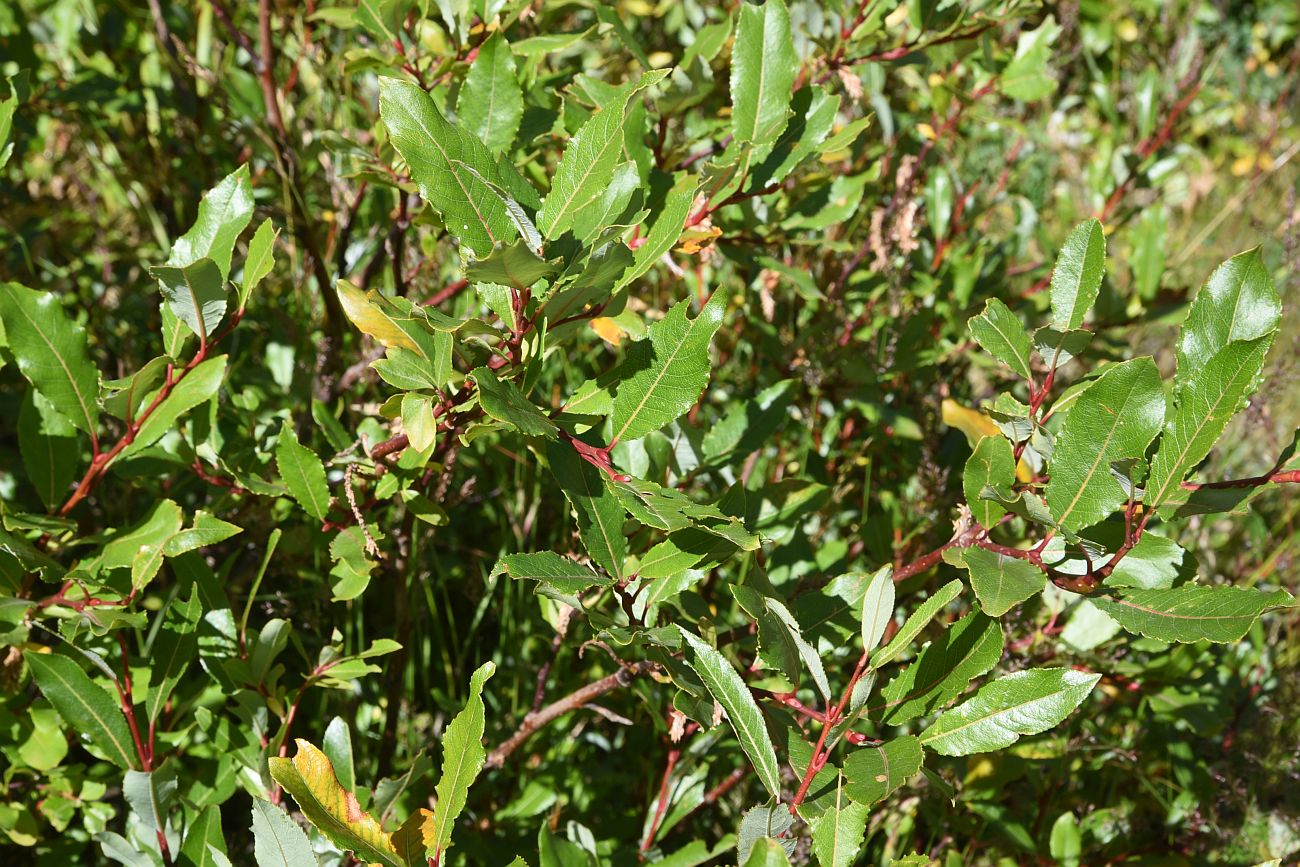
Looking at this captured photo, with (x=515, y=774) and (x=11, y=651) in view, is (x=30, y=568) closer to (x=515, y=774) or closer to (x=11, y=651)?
(x=11, y=651)

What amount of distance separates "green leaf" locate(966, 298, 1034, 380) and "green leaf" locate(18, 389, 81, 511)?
1.05 metres

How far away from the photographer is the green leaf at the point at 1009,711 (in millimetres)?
1021

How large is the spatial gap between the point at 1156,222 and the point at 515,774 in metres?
1.51

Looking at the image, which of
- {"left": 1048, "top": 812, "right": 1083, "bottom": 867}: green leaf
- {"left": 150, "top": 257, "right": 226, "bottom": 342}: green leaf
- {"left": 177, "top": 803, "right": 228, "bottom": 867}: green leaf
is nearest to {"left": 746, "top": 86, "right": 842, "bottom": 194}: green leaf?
{"left": 150, "top": 257, "right": 226, "bottom": 342}: green leaf

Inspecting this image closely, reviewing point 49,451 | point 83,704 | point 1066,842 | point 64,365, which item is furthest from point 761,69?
point 1066,842

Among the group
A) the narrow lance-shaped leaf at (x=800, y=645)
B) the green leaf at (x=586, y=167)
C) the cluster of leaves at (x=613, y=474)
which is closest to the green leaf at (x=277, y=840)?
the cluster of leaves at (x=613, y=474)

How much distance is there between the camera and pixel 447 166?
960 mm

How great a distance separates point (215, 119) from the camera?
228 centimetres

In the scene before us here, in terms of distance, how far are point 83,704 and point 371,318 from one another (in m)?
0.60

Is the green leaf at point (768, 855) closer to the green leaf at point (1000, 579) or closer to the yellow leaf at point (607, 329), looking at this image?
the green leaf at point (1000, 579)

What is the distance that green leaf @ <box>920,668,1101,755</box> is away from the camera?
3.35ft

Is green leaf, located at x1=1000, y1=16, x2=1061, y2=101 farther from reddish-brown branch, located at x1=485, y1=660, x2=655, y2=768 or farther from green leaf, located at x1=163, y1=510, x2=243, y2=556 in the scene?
green leaf, located at x1=163, y1=510, x2=243, y2=556

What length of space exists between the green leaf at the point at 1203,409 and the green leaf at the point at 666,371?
416 mm

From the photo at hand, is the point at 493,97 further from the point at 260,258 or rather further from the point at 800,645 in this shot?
the point at 800,645
